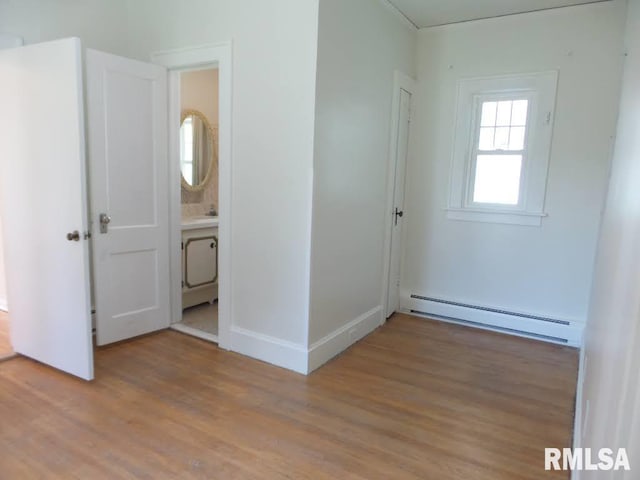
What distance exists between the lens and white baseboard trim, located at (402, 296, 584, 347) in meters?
3.62

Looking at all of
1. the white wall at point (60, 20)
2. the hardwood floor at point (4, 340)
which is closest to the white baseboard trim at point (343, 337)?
the hardwood floor at point (4, 340)

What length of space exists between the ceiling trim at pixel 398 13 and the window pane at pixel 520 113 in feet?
3.82

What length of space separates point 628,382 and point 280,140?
7.86 feet

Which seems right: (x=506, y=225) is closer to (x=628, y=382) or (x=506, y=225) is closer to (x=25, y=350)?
(x=628, y=382)

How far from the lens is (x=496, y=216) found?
12.6ft

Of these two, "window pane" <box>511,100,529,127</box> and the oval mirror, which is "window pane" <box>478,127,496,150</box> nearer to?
"window pane" <box>511,100,529,127</box>

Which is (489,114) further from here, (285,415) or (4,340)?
(4,340)

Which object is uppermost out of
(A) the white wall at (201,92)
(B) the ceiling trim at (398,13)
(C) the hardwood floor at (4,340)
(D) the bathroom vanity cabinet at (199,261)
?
(B) the ceiling trim at (398,13)

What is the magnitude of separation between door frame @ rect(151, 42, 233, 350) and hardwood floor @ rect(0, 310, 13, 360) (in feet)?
3.77

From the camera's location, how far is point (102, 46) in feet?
11.2

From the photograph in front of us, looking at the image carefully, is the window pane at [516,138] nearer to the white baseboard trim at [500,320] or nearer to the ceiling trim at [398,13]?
the ceiling trim at [398,13]

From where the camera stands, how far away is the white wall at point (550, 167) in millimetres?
3402

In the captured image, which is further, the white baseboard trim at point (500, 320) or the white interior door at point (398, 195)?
the white interior door at point (398, 195)

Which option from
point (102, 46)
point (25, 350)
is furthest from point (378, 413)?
point (102, 46)
